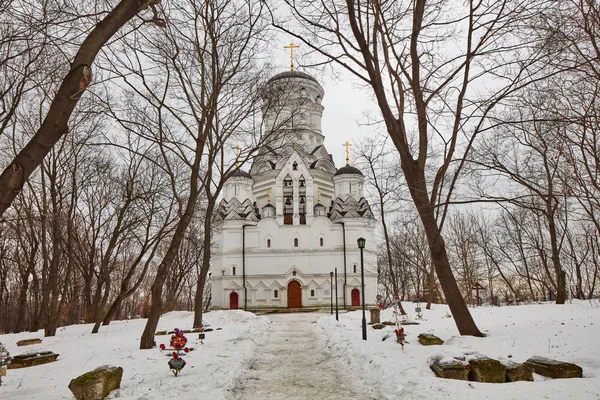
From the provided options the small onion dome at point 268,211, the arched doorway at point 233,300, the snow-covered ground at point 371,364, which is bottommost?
the arched doorway at point 233,300

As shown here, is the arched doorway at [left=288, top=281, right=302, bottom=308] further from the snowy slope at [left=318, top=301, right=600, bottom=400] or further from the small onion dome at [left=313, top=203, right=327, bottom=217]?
the snowy slope at [left=318, top=301, right=600, bottom=400]

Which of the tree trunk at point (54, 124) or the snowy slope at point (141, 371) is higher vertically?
the tree trunk at point (54, 124)

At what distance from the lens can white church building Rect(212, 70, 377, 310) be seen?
40281 millimetres

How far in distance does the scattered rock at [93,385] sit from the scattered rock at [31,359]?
184 inches

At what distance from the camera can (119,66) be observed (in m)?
13.5

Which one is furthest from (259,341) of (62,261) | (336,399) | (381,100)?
(62,261)

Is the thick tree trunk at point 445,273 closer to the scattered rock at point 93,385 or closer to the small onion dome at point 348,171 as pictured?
the scattered rock at point 93,385

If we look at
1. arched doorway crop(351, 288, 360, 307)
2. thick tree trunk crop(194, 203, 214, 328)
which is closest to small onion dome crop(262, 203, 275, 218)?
arched doorway crop(351, 288, 360, 307)

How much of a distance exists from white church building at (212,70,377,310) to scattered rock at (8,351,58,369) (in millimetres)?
28694

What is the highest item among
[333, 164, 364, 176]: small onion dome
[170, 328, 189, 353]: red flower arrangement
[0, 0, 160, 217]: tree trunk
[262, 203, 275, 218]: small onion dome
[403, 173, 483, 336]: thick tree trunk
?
[333, 164, 364, 176]: small onion dome

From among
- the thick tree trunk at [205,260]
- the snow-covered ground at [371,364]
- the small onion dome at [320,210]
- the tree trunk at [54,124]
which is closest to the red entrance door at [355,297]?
the small onion dome at [320,210]

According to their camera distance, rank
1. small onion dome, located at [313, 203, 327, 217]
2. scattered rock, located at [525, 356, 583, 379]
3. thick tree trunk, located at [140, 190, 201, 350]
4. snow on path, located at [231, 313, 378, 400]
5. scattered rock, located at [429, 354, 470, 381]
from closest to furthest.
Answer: scattered rock, located at [525, 356, 583, 379] < scattered rock, located at [429, 354, 470, 381] < snow on path, located at [231, 313, 378, 400] < thick tree trunk, located at [140, 190, 201, 350] < small onion dome, located at [313, 203, 327, 217]

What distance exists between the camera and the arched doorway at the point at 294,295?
40344 millimetres

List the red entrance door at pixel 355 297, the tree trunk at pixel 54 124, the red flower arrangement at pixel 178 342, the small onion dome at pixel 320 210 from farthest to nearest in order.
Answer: the small onion dome at pixel 320 210, the red entrance door at pixel 355 297, the red flower arrangement at pixel 178 342, the tree trunk at pixel 54 124
